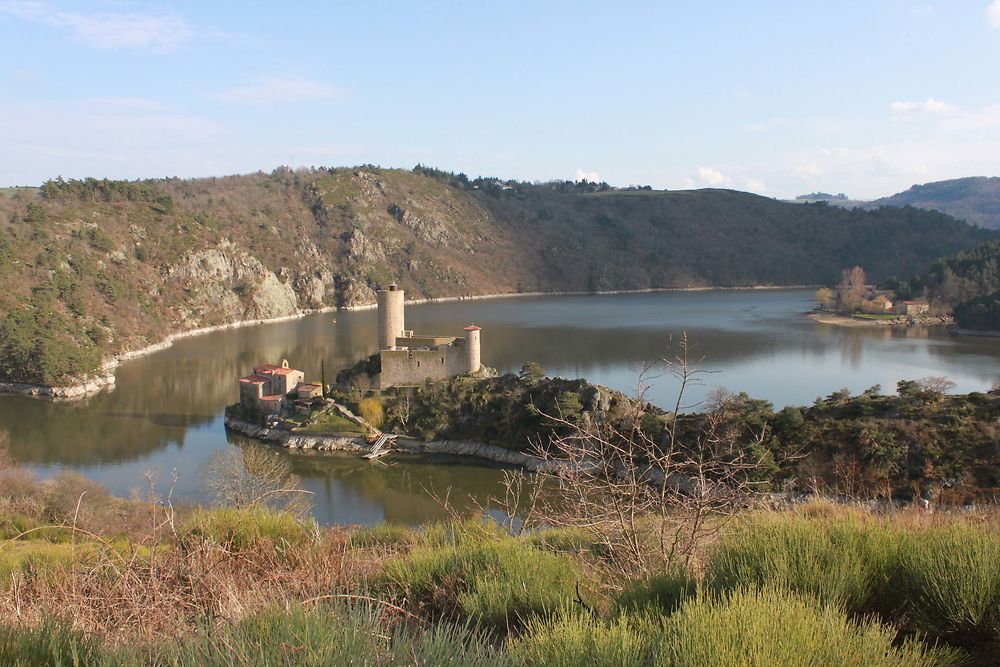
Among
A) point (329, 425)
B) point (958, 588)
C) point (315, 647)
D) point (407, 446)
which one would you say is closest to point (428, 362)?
point (407, 446)

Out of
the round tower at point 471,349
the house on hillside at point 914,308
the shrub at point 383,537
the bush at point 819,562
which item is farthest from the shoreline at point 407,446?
the house on hillside at point 914,308

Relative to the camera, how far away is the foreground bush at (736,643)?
2.01 meters

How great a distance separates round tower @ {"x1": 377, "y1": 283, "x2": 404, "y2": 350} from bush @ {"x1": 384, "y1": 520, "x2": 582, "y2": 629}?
23099mm

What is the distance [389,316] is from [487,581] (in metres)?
24.0

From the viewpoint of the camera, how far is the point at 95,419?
26516 millimetres

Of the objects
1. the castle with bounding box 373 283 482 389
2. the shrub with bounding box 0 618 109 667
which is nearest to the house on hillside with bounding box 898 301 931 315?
the castle with bounding box 373 283 482 389

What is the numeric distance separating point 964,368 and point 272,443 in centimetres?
3267

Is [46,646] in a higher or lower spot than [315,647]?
lower

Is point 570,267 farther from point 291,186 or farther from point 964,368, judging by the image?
point 964,368

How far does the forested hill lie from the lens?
42.4 metres

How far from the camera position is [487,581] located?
3.37m

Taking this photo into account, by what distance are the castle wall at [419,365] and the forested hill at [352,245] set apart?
16329 millimetres

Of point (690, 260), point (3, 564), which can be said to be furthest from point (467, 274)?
point (3, 564)

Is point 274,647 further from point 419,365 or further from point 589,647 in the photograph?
point 419,365
